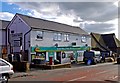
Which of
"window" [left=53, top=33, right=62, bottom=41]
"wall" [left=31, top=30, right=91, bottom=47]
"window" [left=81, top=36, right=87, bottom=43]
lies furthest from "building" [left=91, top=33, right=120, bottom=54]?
"window" [left=53, top=33, right=62, bottom=41]

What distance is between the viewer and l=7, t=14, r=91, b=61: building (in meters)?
35.5

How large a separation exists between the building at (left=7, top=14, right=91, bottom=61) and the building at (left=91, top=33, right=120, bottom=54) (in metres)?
24.6

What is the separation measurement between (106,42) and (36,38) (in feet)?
133

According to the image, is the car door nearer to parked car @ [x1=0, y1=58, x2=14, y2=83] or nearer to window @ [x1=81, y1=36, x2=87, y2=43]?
parked car @ [x1=0, y1=58, x2=14, y2=83]

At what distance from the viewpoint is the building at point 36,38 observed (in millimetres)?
35469

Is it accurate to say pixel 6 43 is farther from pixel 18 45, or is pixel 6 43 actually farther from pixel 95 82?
pixel 95 82

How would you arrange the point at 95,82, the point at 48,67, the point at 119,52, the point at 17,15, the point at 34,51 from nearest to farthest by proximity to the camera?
the point at 95,82, the point at 48,67, the point at 34,51, the point at 17,15, the point at 119,52

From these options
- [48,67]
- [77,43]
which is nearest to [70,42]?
[77,43]

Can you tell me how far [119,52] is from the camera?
68688mm

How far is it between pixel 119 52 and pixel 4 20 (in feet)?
125

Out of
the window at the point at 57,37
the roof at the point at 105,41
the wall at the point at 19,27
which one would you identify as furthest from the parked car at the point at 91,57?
the roof at the point at 105,41

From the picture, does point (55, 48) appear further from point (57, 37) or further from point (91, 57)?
point (91, 57)

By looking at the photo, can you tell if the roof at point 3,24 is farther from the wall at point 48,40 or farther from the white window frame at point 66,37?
the white window frame at point 66,37

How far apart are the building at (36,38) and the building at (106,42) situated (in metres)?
24.6
